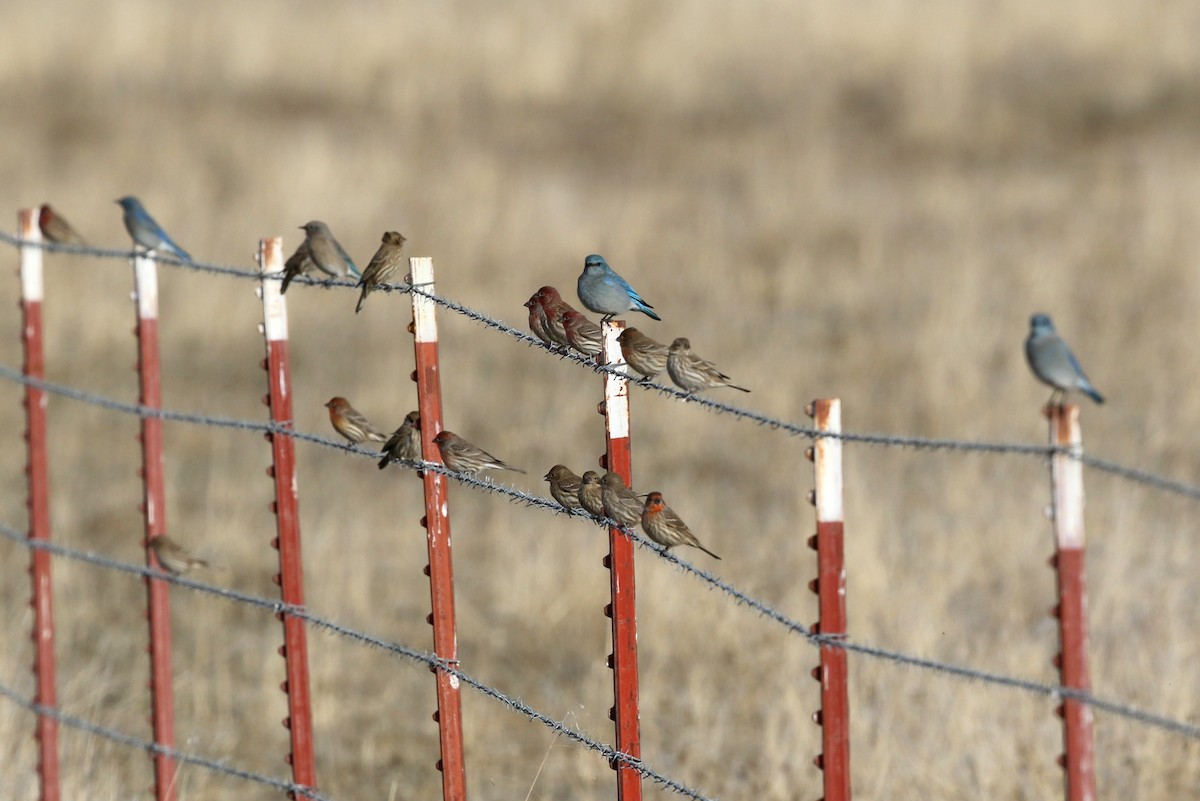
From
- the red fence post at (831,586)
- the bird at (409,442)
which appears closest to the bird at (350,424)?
the bird at (409,442)

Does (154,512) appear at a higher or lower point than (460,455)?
lower

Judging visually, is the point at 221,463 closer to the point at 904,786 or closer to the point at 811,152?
the point at 904,786

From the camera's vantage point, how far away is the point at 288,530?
16.9 ft

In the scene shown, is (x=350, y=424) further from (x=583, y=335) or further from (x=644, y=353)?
(x=644, y=353)

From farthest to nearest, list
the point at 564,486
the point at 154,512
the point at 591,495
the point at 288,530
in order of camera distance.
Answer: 1. the point at 154,512
2. the point at 288,530
3. the point at 564,486
4. the point at 591,495

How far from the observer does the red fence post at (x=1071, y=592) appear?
A: 300cm

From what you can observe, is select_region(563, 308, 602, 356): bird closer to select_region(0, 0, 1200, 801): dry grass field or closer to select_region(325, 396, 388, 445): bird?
select_region(325, 396, 388, 445): bird

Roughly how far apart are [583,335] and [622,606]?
Result: 1145mm

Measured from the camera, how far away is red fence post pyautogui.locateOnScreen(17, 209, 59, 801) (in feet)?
19.8

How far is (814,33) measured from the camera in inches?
953

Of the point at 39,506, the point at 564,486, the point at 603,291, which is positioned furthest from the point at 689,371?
the point at 39,506

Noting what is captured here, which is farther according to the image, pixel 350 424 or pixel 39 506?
pixel 39 506

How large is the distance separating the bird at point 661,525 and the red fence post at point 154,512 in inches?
70.5

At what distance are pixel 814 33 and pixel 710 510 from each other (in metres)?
14.7
